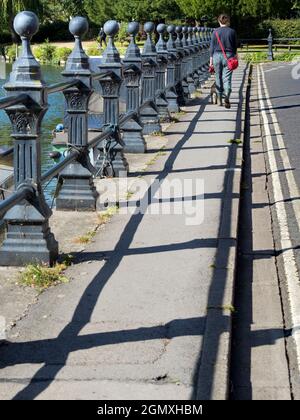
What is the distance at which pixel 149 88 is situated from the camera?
1195cm

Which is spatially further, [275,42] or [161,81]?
[275,42]

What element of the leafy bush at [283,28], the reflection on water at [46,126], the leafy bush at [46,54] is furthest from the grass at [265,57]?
the reflection on water at [46,126]

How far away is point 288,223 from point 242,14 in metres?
58.7

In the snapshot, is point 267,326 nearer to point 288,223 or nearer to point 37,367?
point 37,367

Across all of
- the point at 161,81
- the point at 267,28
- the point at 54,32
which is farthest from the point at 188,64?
the point at 54,32

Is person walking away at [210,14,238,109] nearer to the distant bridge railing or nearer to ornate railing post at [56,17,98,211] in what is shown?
ornate railing post at [56,17,98,211]

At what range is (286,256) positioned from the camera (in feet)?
20.6

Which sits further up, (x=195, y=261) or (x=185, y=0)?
(x=185, y=0)

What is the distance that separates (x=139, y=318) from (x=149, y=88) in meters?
7.77

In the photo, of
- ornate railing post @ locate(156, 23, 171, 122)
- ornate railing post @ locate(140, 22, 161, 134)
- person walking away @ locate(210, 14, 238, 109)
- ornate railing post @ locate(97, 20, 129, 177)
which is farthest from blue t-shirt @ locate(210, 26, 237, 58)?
ornate railing post @ locate(97, 20, 129, 177)

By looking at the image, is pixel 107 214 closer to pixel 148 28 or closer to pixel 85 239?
pixel 85 239

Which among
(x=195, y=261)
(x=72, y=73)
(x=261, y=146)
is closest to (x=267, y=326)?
(x=195, y=261)
